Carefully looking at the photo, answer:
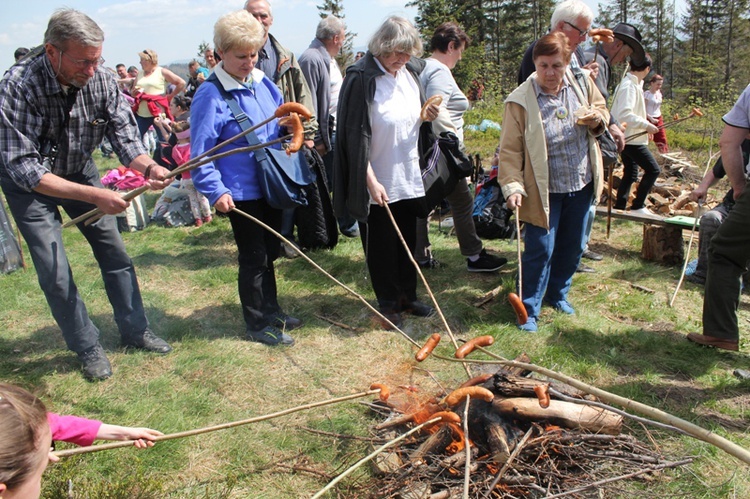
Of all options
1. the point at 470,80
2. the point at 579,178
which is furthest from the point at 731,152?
the point at 470,80

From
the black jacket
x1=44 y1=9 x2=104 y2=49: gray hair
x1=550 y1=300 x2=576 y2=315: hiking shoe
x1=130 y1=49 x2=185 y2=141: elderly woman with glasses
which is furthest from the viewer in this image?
x1=130 y1=49 x2=185 y2=141: elderly woman with glasses

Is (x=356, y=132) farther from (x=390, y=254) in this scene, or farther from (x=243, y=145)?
(x=390, y=254)

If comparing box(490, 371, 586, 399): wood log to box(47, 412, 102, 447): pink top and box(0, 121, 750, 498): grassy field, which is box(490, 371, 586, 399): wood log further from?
box(47, 412, 102, 447): pink top

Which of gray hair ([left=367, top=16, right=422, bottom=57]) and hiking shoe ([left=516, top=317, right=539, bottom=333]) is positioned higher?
gray hair ([left=367, top=16, right=422, bottom=57])

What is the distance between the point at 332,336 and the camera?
13.9 feet

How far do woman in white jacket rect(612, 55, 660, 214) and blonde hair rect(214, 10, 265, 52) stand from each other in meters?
4.50

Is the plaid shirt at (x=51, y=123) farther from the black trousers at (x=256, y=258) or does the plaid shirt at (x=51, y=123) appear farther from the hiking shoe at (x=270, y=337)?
the hiking shoe at (x=270, y=337)

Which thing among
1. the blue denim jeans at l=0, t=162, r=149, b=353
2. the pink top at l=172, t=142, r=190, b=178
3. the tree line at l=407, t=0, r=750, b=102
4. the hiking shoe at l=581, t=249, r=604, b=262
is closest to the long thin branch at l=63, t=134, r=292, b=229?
the blue denim jeans at l=0, t=162, r=149, b=353

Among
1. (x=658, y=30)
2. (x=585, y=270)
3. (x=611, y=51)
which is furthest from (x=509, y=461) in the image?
(x=658, y=30)

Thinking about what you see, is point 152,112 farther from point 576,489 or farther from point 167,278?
point 576,489

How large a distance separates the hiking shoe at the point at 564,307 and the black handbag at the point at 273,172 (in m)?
2.34

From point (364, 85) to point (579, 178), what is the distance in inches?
67.7

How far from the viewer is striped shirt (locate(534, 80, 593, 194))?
3.87 meters

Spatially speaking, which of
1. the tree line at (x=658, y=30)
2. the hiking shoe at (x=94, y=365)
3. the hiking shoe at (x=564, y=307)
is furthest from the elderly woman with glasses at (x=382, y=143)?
the tree line at (x=658, y=30)
